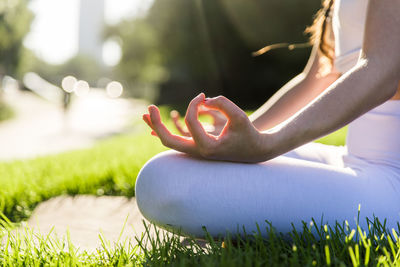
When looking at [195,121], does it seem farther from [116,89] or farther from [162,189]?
[116,89]

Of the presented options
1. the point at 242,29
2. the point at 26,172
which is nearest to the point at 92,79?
the point at 242,29

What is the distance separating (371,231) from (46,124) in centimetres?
1517

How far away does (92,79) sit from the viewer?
93562 mm

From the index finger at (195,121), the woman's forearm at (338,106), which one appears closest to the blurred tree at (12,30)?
the index finger at (195,121)

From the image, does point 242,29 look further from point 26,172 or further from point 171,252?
point 171,252

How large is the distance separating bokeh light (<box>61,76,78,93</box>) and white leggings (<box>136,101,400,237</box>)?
43.5ft

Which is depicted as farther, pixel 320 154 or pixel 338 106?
pixel 320 154

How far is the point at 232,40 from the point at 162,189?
56.7 ft

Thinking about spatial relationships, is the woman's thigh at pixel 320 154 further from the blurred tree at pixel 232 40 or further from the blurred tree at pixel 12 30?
the blurred tree at pixel 12 30

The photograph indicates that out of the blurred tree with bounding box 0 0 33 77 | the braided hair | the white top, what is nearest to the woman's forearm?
the white top

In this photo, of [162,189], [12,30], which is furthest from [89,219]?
[12,30]

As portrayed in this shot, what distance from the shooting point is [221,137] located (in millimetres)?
1136

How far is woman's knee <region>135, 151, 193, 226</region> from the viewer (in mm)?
1254

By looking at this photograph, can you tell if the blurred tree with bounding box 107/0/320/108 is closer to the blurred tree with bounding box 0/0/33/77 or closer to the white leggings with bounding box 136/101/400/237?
the blurred tree with bounding box 0/0/33/77
